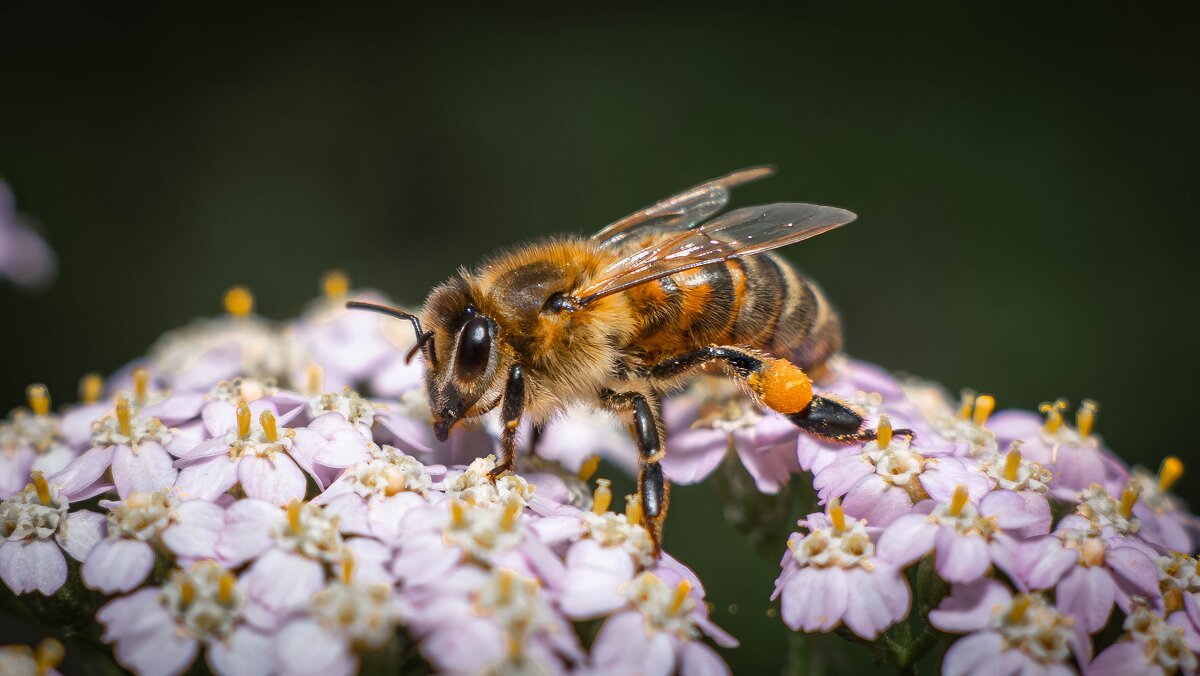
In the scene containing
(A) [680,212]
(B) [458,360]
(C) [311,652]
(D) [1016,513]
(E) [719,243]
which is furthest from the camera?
(A) [680,212]

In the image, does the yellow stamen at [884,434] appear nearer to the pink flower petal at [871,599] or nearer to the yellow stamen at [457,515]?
the pink flower petal at [871,599]

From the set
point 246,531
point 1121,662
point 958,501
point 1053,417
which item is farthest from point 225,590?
point 1053,417

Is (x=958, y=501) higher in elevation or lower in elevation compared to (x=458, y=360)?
lower

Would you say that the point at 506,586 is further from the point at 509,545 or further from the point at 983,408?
the point at 983,408

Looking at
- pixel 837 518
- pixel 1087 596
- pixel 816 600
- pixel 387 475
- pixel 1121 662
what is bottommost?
pixel 1121 662

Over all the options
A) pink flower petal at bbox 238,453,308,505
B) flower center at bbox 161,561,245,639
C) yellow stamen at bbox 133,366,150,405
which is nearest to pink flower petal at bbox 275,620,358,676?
flower center at bbox 161,561,245,639

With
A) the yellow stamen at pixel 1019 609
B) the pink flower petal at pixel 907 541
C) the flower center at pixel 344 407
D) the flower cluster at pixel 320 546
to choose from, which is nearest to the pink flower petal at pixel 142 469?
the flower cluster at pixel 320 546

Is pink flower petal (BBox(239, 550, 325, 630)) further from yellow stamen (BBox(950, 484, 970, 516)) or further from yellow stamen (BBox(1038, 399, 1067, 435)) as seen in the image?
yellow stamen (BBox(1038, 399, 1067, 435))
